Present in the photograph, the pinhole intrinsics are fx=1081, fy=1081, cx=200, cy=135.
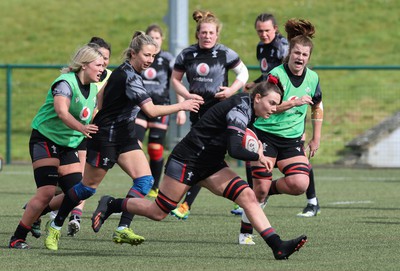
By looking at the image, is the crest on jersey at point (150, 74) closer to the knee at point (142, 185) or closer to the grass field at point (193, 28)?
the knee at point (142, 185)

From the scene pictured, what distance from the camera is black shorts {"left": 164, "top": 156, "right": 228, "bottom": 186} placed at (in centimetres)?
848

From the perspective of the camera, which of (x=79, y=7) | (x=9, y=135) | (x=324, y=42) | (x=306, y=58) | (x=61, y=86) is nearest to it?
(x=61, y=86)

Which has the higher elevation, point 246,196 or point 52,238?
point 246,196

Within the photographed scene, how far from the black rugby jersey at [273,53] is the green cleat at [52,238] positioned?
12.5ft

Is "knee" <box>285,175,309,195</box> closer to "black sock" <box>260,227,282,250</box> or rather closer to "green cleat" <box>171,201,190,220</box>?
"black sock" <box>260,227,282,250</box>

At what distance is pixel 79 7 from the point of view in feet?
137

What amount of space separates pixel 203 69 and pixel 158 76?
252 cm

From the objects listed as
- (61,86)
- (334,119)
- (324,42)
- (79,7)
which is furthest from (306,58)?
(79,7)

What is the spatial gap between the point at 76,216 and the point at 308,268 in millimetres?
2883

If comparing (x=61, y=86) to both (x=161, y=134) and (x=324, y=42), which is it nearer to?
(x=161, y=134)

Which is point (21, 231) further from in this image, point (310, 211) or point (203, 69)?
point (310, 211)

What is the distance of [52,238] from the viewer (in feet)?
29.5

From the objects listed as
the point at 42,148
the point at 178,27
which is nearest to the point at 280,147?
the point at 42,148

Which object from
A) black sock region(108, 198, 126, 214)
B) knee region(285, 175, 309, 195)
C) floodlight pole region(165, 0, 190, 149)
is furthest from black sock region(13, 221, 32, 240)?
floodlight pole region(165, 0, 190, 149)
